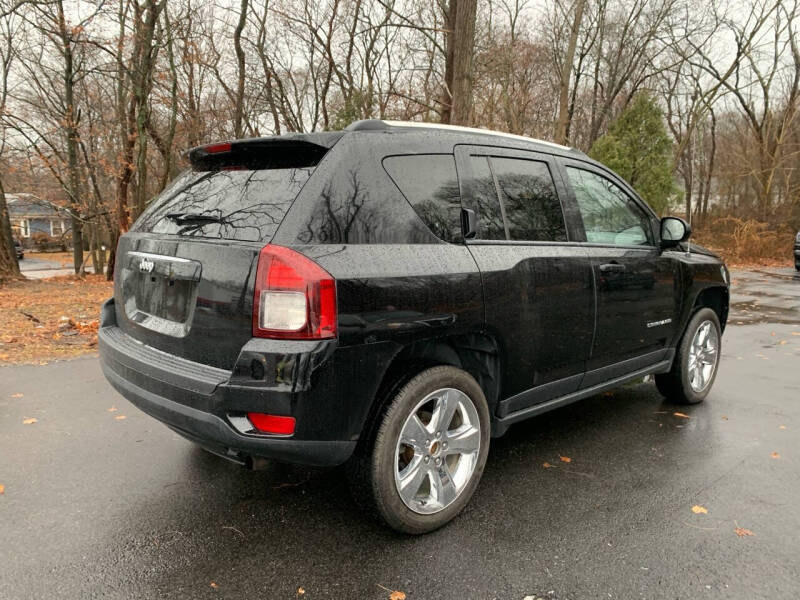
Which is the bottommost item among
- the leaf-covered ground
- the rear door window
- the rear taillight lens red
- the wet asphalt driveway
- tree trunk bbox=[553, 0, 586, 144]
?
the wet asphalt driveway

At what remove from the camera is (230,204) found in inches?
102

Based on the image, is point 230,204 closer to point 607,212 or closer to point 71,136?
point 607,212

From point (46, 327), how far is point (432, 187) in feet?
21.8

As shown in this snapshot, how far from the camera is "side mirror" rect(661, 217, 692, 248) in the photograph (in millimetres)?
4035

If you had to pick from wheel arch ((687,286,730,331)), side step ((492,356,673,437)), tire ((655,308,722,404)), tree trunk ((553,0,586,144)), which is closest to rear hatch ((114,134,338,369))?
side step ((492,356,673,437))

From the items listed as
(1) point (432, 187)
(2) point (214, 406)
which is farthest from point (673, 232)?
(2) point (214, 406)

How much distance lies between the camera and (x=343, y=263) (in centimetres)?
229

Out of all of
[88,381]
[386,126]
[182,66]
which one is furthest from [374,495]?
[182,66]

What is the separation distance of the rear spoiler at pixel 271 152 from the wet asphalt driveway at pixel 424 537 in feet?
5.58

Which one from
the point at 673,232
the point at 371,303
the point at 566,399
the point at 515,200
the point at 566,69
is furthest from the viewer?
the point at 566,69

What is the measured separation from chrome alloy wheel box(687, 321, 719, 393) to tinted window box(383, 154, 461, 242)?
272 centimetres

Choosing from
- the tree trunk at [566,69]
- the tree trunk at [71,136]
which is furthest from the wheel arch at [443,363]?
the tree trunk at [566,69]

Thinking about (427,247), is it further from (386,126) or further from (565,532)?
(565,532)

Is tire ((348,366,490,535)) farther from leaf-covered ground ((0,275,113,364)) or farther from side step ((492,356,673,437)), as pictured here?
leaf-covered ground ((0,275,113,364))
